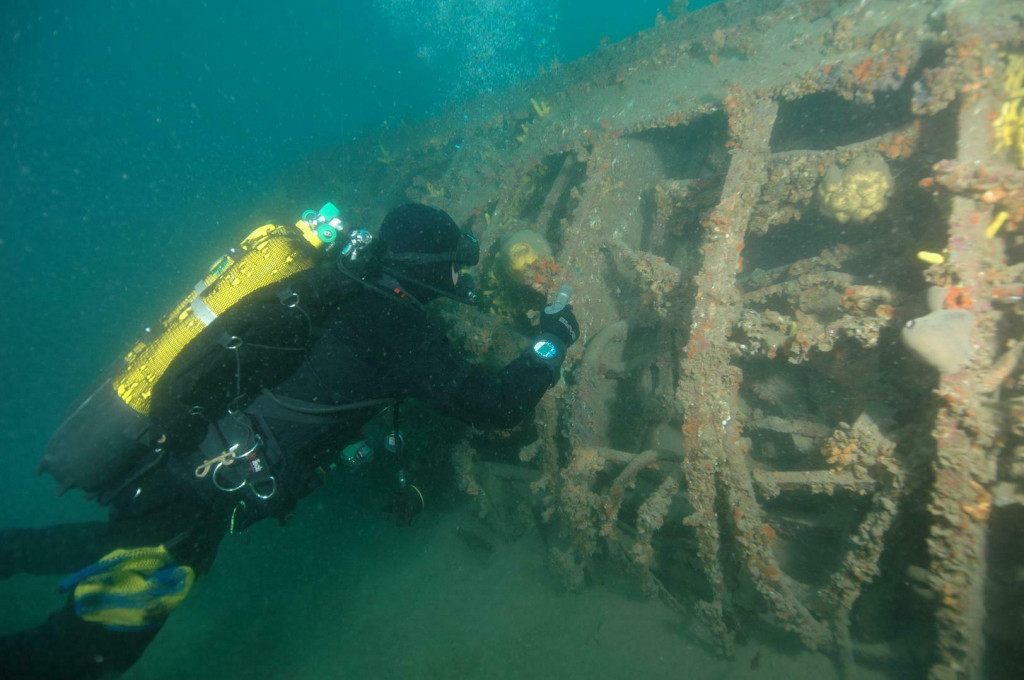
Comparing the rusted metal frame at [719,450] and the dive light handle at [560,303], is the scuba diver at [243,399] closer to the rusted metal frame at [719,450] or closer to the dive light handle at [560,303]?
the dive light handle at [560,303]

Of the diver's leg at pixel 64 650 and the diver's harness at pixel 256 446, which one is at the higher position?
the diver's harness at pixel 256 446

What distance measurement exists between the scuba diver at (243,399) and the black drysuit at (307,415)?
0.01 m

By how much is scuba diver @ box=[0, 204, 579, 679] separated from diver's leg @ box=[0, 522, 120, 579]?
260 millimetres

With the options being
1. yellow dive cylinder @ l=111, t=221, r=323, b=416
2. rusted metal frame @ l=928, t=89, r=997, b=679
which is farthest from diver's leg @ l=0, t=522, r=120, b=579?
rusted metal frame @ l=928, t=89, r=997, b=679

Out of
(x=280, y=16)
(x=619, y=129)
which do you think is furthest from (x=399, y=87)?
(x=619, y=129)

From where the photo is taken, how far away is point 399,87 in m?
91.2

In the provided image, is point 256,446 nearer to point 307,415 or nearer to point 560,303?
point 307,415

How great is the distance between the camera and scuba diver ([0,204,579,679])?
312 cm

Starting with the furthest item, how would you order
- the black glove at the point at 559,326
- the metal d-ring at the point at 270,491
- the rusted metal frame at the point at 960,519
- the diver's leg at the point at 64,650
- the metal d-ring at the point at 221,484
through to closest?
1. the black glove at the point at 559,326
2. the metal d-ring at the point at 270,491
3. the metal d-ring at the point at 221,484
4. the diver's leg at the point at 64,650
5. the rusted metal frame at the point at 960,519

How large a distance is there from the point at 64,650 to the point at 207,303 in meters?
2.47

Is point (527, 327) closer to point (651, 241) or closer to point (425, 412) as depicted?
point (425, 412)

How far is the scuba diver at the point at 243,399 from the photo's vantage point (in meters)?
3.12

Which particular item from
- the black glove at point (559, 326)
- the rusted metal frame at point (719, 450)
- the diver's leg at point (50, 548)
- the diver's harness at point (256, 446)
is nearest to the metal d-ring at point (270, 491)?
the diver's harness at point (256, 446)

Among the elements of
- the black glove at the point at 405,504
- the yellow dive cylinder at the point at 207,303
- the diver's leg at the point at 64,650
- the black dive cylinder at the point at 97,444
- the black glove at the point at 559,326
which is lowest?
the diver's leg at the point at 64,650
